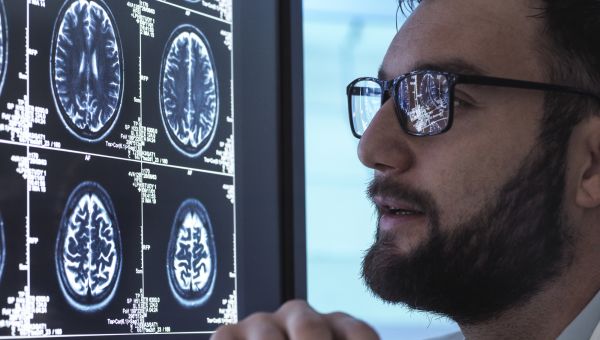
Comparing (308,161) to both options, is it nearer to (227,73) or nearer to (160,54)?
(227,73)

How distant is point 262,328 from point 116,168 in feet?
1.63

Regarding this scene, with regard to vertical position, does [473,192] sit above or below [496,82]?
below

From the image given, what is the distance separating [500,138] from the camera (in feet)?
2.83

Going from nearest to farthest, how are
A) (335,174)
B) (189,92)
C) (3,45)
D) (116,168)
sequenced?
1. (3,45)
2. (116,168)
3. (189,92)
4. (335,174)

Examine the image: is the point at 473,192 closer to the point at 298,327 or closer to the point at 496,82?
the point at 496,82

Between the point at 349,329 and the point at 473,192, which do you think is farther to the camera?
the point at 473,192

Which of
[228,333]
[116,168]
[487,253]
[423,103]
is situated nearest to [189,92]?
[116,168]

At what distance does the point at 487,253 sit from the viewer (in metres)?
0.85

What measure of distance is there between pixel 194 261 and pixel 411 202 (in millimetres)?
245

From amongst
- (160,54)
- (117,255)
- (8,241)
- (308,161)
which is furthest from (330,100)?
(8,241)

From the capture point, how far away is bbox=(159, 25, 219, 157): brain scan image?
92 cm

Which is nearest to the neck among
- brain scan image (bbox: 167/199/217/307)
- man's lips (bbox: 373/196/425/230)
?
man's lips (bbox: 373/196/425/230)

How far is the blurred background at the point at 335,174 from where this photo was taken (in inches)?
46.4

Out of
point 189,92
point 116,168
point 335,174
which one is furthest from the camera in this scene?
point 335,174
